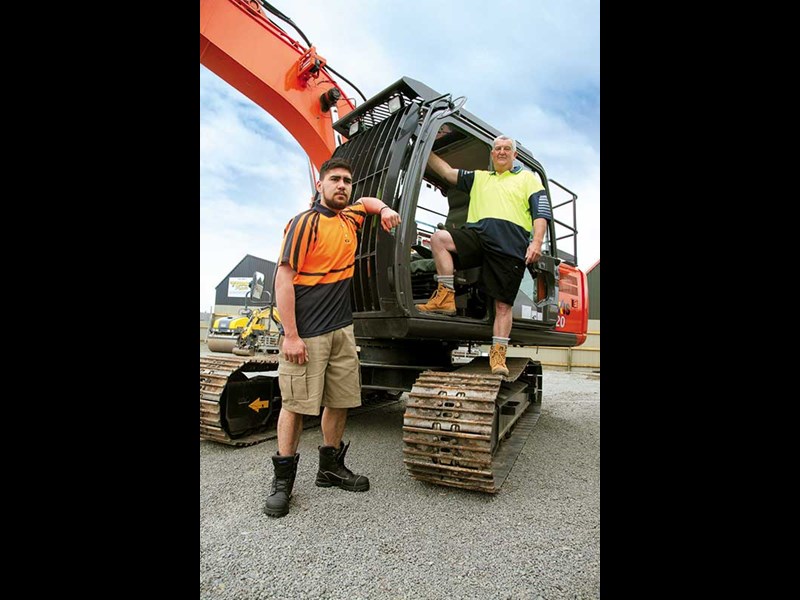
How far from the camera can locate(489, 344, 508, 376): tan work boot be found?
10.0 ft

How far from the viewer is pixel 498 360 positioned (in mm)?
3137

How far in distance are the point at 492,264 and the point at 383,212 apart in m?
0.94

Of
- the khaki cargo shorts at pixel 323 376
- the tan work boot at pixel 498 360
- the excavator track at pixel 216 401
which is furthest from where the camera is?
the excavator track at pixel 216 401

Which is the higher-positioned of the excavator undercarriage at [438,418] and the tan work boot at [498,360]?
the tan work boot at [498,360]

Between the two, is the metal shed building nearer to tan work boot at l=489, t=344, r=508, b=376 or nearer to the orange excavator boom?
the orange excavator boom

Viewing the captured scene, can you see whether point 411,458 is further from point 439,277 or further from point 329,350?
point 439,277

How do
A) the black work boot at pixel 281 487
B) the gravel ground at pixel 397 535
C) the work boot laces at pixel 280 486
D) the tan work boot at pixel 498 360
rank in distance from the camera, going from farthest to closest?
the tan work boot at pixel 498 360 < the work boot laces at pixel 280 486 < the black work boot at pixel 281 487 < the gravel ground at pixel 397 535

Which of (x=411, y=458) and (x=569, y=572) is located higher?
(x=411, y=458)

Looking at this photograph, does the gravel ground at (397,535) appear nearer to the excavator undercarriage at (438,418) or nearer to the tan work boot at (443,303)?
the excavator undercarriage at (438,418)

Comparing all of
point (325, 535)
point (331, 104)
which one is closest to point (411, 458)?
point (325, 535)

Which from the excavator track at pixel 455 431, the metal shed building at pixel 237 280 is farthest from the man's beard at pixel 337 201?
the metal shed building at pixel 237 280

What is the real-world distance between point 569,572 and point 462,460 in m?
0.80

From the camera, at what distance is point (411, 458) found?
2633 millimetres

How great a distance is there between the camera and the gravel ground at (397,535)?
5.49ft
